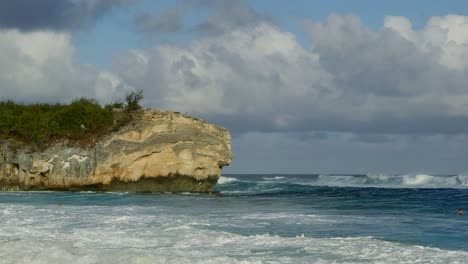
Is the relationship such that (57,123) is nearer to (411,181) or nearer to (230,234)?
(230,234)

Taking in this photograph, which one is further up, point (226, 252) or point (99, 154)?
point (99, 154)

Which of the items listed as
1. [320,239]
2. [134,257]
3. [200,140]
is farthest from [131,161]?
[134,257]

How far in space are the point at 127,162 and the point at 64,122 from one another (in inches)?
249

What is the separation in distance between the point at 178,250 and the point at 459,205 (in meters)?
23.5

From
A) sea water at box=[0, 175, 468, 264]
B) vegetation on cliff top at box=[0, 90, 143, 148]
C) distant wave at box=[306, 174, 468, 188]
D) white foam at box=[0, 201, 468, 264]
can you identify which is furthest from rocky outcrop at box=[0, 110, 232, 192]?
distant wave at box=[306, 174, 468, 188]

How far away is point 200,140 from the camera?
152 feet

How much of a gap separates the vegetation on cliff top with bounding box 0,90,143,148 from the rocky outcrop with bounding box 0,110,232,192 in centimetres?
91

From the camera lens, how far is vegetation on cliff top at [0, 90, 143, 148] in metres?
45.6

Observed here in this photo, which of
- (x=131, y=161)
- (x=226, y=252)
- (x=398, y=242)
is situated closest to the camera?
(x=226, y=252)

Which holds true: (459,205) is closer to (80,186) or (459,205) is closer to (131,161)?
(131,161)

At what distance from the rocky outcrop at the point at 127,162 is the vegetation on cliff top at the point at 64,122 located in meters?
0.91

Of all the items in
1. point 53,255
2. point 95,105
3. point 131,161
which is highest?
point 95,105

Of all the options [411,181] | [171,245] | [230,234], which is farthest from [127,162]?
[411,181]

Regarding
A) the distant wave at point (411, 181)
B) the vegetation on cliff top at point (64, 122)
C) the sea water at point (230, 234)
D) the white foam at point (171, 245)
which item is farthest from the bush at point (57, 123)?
the distant wave at point (411, 181)
